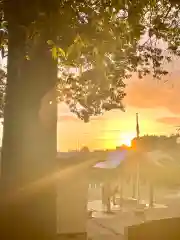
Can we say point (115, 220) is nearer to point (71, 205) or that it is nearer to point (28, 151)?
point (71, 205)

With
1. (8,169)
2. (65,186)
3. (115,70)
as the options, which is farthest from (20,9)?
(65,186)

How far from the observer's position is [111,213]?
2095cm

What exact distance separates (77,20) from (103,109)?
8264 millimetres

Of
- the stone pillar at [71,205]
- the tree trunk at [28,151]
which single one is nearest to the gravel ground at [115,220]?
the stone pillar at [71,205]

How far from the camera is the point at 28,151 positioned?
187 inches

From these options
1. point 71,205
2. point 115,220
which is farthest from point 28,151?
point 115,220

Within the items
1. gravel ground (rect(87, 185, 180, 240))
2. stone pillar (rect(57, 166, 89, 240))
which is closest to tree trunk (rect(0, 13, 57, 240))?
stone pillar (rect(57, 166, 89, 240))

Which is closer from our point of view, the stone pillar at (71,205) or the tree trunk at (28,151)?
the tree trunk at (28,151)

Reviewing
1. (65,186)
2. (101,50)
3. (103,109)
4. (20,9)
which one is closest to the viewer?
(20,9)

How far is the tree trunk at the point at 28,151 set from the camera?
15.3 ft

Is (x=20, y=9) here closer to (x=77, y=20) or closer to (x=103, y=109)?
(x=77, y=20)

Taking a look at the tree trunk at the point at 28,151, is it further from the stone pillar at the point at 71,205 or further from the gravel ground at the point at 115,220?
the gravel ground at the point at 115,220

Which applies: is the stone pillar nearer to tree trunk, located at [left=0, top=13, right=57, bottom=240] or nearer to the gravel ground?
the gravel ground

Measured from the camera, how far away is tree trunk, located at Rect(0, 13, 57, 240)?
15.3 feet
